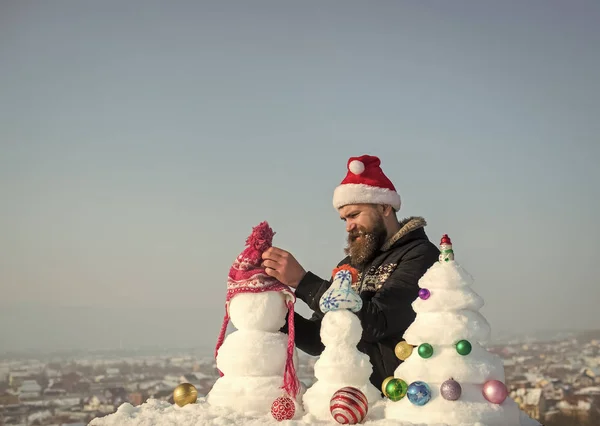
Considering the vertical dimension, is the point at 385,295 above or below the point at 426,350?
above

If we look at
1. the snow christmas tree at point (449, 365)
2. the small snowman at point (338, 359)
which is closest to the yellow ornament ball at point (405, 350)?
the snow christmas tree at point (449, 365)

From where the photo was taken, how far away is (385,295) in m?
2.10

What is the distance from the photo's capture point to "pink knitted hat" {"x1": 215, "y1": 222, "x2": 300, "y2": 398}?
5.98 feet

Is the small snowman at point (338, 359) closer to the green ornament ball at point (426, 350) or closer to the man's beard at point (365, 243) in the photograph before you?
the green ornament ball at point (426, 350)

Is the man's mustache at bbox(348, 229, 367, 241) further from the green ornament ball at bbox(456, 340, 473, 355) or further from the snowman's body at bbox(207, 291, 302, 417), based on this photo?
the green ornament ball at bbox(456, 340, 473, 355)

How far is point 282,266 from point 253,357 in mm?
274

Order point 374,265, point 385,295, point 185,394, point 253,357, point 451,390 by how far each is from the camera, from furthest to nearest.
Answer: point 374,265 → point 385,295 → point 185,394 → point 253,357 → point 451,390

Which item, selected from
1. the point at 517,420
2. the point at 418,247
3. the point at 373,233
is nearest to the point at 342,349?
the point at 517,420

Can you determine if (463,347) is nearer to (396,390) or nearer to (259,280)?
(396,390)

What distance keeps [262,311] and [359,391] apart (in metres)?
0.38

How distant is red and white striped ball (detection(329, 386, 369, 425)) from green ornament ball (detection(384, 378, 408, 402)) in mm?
70

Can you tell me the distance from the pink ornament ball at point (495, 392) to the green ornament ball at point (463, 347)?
0.09m

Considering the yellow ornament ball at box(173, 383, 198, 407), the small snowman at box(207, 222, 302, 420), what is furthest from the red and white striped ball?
the yellow ornament ball at box(173, 383, 198, 407)

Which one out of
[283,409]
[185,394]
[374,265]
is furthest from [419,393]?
[374,265]
